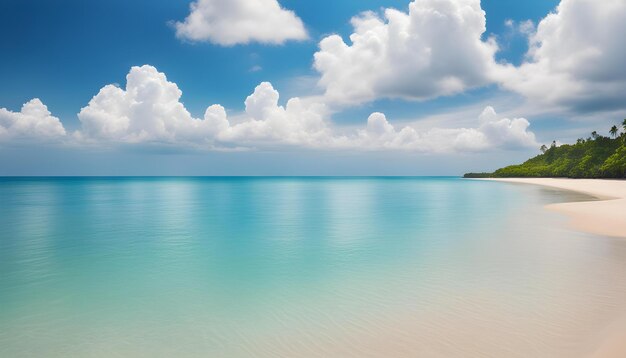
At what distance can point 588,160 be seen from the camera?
10669 centimetres

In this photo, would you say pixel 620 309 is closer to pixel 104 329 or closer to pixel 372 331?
pixel 372 331

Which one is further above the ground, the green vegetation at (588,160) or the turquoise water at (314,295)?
the green vegetation at (588,160)

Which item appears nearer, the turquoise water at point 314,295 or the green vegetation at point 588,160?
the turquoise water at point 314,295

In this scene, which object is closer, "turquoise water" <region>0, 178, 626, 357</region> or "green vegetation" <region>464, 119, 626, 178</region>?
"turquoise water" <region>0, 178, 626, 357</region>

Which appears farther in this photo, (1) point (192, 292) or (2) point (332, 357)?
(1) point (192, 292)

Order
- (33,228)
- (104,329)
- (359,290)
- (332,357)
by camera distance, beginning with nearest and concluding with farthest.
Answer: (332,357) < (104,329) < (359,290) < (33,228)

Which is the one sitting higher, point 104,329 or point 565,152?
point 565,152

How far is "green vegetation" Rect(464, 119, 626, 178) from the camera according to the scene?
88.2m

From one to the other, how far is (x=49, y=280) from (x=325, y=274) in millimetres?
9657

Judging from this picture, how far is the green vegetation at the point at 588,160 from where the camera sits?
289 feet

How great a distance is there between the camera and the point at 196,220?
99.1 feet

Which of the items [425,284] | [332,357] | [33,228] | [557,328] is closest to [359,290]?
[425,284]

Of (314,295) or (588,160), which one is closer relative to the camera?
(314,295)

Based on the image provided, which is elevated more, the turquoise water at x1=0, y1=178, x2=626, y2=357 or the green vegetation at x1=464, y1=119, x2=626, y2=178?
the green vegetation at x1=464, y1=119, x2=626, y2=178
